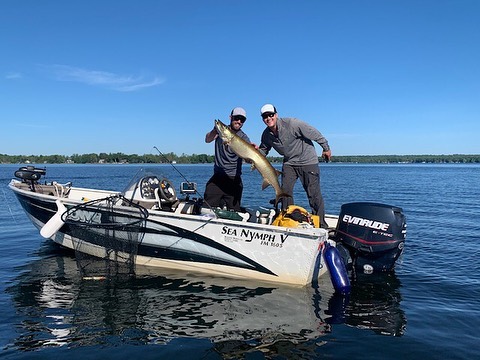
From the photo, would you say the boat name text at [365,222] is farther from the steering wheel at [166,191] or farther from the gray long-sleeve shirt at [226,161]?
the steering wheel at [166,191]

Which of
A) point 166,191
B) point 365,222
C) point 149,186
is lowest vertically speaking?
point 365,222

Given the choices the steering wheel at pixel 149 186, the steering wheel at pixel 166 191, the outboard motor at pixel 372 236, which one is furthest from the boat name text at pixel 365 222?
the steering wheel at pixel 149 186

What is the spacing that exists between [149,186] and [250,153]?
101 inches

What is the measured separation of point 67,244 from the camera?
333 inches

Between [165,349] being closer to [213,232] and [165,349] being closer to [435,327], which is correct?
[213,232]

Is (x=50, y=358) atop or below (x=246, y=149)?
below

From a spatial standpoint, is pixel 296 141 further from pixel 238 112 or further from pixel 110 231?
pixel 110 231

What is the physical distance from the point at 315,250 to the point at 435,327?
179 cm

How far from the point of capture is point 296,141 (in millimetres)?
6852

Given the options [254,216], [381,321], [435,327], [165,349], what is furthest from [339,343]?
[254,216]

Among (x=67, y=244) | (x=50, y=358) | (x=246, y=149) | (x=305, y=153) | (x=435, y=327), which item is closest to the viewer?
(x=50, y=358)

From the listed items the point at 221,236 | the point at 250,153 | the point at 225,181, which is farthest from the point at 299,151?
the point at 221,236

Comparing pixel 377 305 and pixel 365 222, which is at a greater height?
pixel 365 222

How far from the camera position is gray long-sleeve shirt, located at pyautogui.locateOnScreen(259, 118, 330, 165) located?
6.71m
